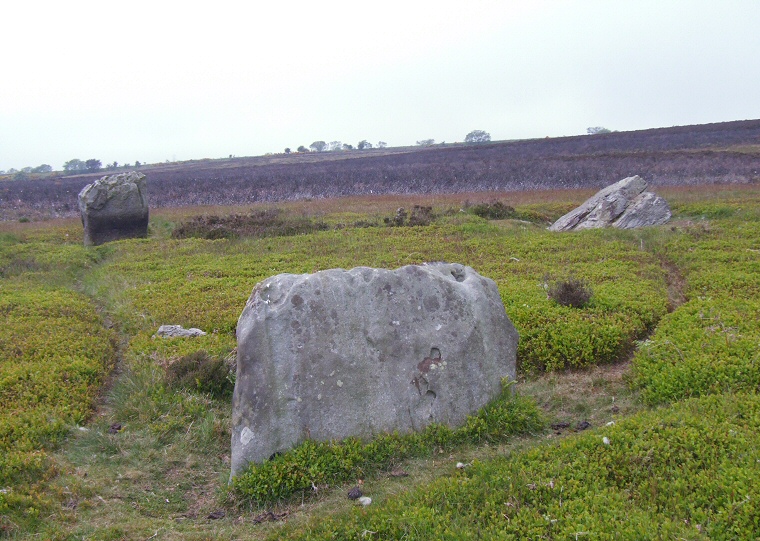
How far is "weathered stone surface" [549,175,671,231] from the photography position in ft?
77.0

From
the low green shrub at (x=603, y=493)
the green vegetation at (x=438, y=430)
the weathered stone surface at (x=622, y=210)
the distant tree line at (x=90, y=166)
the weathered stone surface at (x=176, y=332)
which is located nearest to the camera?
the low green shrub at (x=603, y=493)

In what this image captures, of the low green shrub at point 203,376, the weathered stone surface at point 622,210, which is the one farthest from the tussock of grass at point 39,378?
the weathered stone surface at point 622,210

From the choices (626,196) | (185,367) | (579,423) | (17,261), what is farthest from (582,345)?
(17,261)

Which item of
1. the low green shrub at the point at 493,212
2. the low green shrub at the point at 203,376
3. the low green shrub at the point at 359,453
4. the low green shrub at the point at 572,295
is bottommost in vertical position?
the low green shrub at the point at 359,453

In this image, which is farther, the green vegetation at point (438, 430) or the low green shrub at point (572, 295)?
the low green shrub at point (572, 295)

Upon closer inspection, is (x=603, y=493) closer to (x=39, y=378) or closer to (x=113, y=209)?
(x=39, y=378)

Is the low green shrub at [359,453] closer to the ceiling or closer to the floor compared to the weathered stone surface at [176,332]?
closer to the floor

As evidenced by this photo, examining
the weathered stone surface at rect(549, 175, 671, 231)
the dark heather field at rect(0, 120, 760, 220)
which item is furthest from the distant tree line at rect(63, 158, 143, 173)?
the weathered stone surface at rect(549, 175, 671, 231)

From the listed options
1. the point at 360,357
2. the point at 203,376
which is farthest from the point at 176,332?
the point at 360,357

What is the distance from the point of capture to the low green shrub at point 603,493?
18.5ft

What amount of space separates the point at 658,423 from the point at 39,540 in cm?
747

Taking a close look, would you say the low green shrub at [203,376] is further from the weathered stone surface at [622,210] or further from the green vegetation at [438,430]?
the weathered stone surface at [622,210]

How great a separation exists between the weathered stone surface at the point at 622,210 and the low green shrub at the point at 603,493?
17339mm

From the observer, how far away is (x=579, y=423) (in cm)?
858
